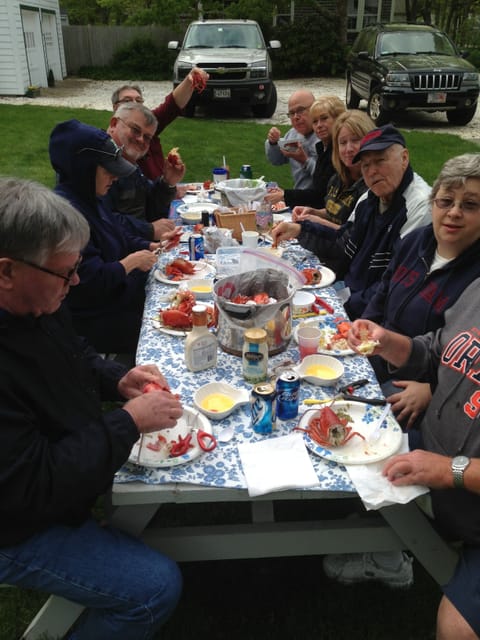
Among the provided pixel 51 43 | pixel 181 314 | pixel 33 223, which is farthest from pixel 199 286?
pixel 51 43

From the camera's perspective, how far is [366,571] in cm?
229

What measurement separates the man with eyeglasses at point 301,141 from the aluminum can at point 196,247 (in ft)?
5.88

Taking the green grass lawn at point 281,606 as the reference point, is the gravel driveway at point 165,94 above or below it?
above

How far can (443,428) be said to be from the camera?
1947 millimetres

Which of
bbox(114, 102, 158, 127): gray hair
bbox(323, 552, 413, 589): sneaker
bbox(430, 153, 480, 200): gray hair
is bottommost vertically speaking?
bbox(323, 552, 413, 589): sneaker

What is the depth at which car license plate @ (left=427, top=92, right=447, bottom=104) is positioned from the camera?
9.77 metres

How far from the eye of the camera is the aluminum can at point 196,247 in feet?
10.9

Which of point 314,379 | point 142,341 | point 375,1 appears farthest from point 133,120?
point 375,1

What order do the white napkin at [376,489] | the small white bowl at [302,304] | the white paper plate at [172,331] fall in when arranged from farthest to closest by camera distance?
the small white bowl at [302,304] → the white paper plate at [172,331] → the white napkin at [376,489]

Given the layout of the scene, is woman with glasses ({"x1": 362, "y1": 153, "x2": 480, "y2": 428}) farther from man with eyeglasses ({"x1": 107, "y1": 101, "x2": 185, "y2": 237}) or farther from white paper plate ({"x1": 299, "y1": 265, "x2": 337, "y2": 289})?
man with eyeglasses ({"x1": 107, "y1": 101, "x2": 185, "y2": 237})

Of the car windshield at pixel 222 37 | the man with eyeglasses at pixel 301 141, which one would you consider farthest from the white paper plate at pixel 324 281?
the car windshield at pixel 222 37

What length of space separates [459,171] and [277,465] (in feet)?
5.00

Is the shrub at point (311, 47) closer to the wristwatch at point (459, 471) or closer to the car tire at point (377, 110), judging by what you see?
the car tire at point (377, 110)

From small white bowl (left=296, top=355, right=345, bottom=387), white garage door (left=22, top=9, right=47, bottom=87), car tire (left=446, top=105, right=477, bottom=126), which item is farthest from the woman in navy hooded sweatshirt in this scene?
white garage door (left=22, top=9, right=47, bottom=87)
